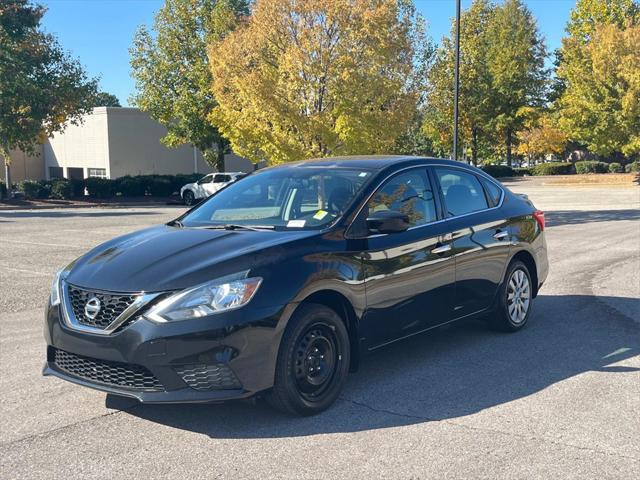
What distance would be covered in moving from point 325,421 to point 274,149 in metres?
14.5

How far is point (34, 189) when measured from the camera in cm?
3388

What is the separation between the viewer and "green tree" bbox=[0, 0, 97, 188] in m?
30.8

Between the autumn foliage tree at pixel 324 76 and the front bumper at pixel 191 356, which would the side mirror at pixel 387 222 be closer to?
the front bumper at pixel 191 356

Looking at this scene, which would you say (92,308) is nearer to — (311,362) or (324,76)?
(311,362)

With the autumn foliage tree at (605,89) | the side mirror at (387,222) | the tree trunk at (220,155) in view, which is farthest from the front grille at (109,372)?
the autumn foliage tree at (605,89)

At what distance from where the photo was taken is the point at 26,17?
31.2 metres

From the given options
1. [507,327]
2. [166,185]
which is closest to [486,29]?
[166,185]

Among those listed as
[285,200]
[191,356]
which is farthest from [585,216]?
[191,356]

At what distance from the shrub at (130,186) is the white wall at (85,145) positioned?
24.8 ft

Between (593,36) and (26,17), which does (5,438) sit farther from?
(593,36)

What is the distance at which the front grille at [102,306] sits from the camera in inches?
162

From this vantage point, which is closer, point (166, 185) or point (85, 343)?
point (85, 343)

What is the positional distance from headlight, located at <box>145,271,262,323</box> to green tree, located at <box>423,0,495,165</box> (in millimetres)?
44829

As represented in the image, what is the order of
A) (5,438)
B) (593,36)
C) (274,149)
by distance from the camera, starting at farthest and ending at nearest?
1. (593,36)
2. (274,149)
3. (5,438)
